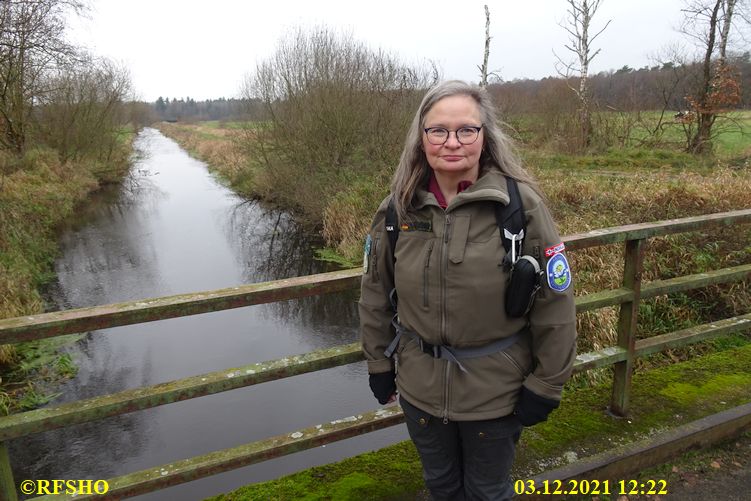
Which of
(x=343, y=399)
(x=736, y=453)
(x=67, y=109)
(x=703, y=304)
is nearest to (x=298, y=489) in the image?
(x=736, y=453)

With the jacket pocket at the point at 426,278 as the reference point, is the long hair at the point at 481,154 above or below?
above

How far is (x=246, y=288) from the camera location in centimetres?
215

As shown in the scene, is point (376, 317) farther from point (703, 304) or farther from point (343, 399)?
point (703, 304)

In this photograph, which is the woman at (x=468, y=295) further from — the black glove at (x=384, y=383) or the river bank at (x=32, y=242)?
the river bank at (x=32, y=242)

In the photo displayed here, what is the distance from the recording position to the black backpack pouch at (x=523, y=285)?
1.63 m

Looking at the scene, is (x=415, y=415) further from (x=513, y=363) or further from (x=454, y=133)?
(x=454, y=133)

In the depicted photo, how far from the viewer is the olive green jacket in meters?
1.69

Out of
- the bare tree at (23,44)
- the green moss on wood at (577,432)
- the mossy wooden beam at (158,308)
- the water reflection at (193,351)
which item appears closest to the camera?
the mossy wooden beam at (158,308)

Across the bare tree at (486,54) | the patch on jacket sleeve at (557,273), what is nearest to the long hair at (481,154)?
the patch on jacket sleeve at (557,273)

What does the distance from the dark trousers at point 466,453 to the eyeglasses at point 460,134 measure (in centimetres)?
97

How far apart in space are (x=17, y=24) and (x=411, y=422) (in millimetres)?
13535

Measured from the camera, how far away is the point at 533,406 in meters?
1.75

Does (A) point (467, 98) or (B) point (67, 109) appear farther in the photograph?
(B) point (67, 109)

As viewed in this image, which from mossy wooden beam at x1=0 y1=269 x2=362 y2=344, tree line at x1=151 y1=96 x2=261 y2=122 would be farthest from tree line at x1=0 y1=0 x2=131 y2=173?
tree line at x1=151 y1=96 x2=261 y2=122
